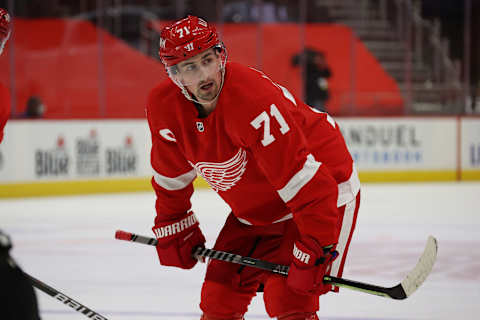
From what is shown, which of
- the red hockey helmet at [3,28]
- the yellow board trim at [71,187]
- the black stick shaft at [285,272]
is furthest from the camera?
the yellow board trim at [71,187]

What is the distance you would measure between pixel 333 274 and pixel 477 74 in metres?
9.14

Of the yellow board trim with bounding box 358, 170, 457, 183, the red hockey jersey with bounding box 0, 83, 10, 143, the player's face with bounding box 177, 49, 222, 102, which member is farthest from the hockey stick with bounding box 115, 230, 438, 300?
the yellow board trim with bounding box 358, 170, 457, 183

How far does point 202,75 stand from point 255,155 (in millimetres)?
245

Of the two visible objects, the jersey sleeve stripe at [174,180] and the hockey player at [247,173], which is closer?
the hockey player at [247,173]

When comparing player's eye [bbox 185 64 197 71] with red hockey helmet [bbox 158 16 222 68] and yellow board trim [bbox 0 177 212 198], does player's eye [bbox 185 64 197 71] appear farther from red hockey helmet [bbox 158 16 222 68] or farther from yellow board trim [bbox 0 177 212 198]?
yellow board trim [bbox 0 177 212 198]

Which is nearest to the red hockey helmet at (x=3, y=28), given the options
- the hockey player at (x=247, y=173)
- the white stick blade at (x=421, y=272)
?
the hockey player at (x=247, y=173)

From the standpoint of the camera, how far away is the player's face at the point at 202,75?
6.75 ft

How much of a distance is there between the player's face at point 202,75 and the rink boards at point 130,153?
5.66m

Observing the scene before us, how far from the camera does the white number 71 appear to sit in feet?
6.63

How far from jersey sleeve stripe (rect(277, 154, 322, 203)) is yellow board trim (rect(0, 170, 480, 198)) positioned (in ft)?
19.1

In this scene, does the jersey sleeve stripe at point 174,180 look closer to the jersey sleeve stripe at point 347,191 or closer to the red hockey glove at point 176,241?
the red hockey glove at point 176,241

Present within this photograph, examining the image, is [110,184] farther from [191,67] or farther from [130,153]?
[191,67]

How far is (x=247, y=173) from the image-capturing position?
2.21 metres

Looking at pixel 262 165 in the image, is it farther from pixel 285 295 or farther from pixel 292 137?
pixel 285 295
